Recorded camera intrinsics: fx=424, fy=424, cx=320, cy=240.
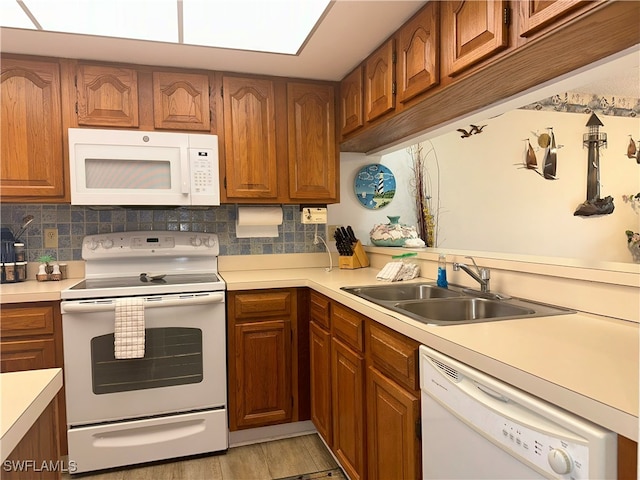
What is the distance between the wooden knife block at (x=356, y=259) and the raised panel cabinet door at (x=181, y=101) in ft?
3.93

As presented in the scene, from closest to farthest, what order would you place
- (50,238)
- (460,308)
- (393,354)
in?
(393,354)
(460,308)
(50,238)

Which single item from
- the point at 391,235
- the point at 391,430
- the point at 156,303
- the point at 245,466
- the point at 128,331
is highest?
the point at 391,235

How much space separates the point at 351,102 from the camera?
8.46 feet

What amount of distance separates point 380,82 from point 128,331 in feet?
5.80

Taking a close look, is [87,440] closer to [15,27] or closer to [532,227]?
[15,27]

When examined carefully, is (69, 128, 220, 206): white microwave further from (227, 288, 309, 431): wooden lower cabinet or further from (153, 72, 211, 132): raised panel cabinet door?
(227, 288, 309, 431): wooden lower cabinet

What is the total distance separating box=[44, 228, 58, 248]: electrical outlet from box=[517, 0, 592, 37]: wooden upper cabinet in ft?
8.60

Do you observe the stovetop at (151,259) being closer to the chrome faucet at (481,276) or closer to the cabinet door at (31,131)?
the cabinet door at (31,131)

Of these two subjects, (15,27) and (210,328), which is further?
(210,328)

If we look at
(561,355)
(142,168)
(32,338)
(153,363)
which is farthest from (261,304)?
(561,355)

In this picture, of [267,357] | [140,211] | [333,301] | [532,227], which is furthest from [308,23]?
[532,227]

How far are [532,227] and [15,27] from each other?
3301 mm

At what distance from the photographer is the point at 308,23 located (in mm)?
1932

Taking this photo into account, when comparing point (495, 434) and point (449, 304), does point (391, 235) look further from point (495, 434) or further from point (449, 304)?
point (495, 434)
